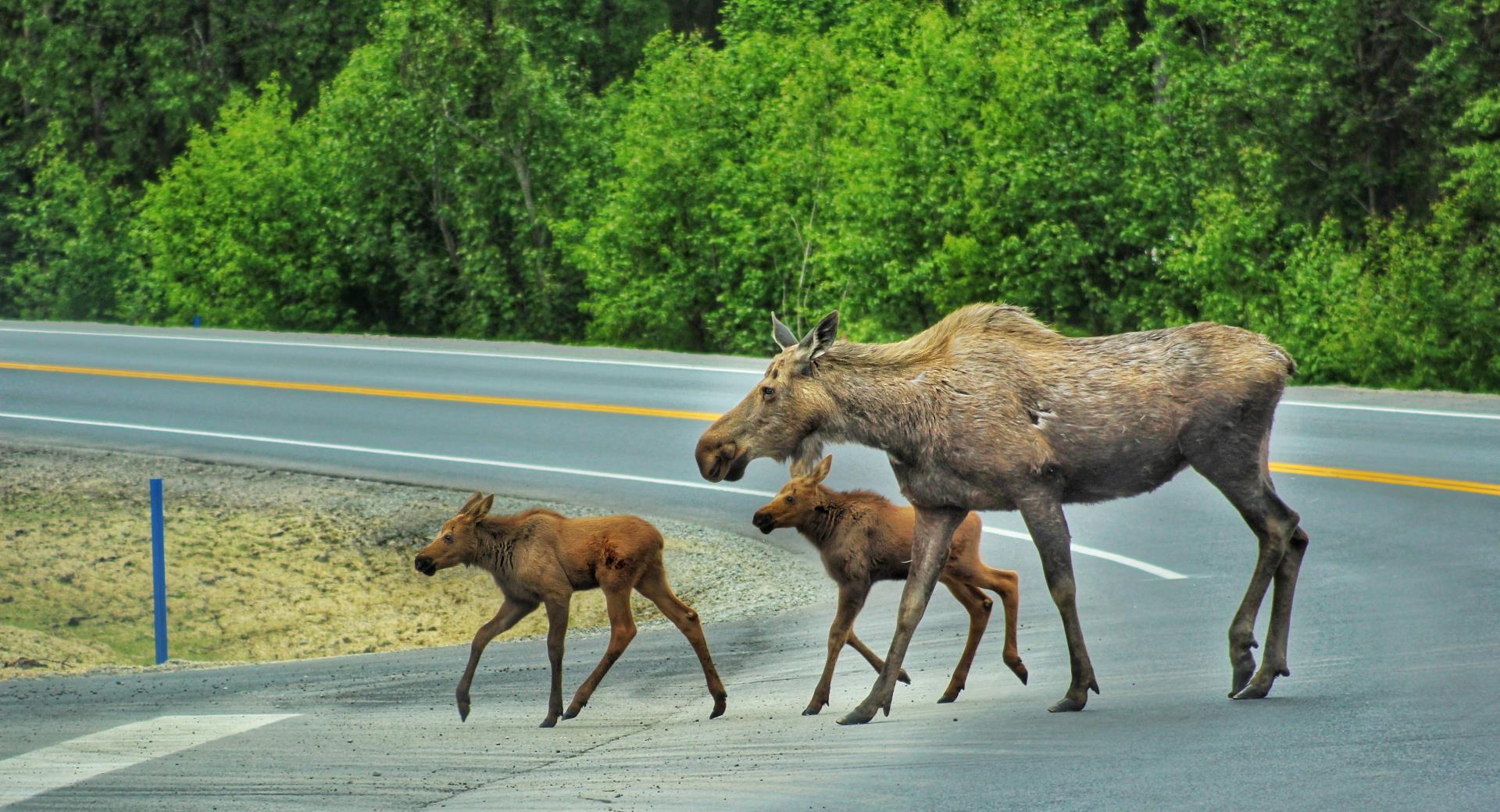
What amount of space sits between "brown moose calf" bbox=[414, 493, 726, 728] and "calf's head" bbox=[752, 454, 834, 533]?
0.54 meters

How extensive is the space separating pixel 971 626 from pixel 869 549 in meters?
0.67

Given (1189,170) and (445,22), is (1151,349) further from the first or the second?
(445,22)

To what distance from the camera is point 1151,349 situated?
800 cm

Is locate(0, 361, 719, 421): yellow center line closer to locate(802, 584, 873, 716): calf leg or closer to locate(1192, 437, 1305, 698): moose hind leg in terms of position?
locate(802, 584, 873, 716): calf leg

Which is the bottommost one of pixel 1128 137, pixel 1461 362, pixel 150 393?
pixel 150 393

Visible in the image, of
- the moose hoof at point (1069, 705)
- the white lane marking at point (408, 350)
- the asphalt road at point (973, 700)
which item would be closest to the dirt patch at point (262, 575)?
the asphalt road at point (973, 700)

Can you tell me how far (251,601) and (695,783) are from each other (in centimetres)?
905

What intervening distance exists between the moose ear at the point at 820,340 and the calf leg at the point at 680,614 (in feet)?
4.82

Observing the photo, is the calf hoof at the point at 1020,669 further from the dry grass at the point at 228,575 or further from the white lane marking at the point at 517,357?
the white lane marking at the point at 517,357

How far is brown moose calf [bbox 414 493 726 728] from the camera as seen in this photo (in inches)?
337

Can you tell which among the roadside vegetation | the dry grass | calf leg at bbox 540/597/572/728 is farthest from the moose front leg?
the roadside vegetation

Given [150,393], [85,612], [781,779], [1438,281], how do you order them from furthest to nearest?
1. [150,393]
2. [1438,281]
3. [85,612]
4. [781,779]

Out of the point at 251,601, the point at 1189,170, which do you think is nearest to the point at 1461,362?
the point at 1189,170

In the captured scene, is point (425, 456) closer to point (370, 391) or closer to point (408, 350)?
point (370, 391)
